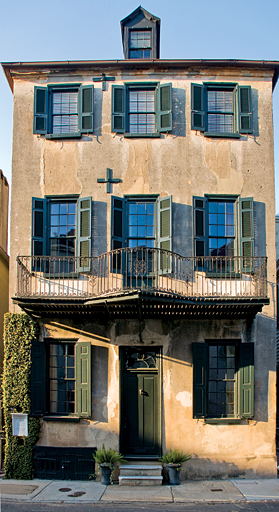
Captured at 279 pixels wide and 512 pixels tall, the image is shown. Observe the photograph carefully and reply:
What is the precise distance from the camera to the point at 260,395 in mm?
11102

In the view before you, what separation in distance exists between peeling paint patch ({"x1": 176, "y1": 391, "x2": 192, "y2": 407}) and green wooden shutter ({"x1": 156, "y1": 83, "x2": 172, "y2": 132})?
22.6 ft

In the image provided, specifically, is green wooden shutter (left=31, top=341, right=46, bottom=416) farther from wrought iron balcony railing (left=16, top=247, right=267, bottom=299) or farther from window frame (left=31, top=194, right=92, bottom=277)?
window frame (left=31, top=194, right=92, bottom=277)

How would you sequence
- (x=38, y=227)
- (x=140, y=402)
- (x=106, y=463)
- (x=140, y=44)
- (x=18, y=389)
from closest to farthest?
(x=106, y=463), (x=18, y=389), (x=140, y=402), (x=38, y=227), (x=140, y=44)

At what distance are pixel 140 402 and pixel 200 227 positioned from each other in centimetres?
474

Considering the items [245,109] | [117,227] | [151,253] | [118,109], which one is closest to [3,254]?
[117,227]

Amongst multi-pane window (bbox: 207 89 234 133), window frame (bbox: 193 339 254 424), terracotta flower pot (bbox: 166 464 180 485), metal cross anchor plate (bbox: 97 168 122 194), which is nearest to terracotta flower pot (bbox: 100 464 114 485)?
terracotta flower pot (bbox: 166 464 180 485)

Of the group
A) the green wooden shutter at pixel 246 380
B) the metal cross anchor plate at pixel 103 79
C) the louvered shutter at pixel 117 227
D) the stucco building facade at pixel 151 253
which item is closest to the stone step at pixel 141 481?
the stucco building facade at pixel 151 253

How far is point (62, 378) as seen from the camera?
37.3 feet

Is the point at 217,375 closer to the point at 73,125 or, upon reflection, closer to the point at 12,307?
the point at 12,307

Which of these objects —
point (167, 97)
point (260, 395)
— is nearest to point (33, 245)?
point (167, 97)

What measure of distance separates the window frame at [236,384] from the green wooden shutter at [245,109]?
18.9ft

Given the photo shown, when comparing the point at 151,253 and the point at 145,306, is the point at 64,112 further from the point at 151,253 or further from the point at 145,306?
the point at 145,306

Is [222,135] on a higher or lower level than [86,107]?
lower

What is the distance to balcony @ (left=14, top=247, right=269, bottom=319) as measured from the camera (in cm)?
1072
